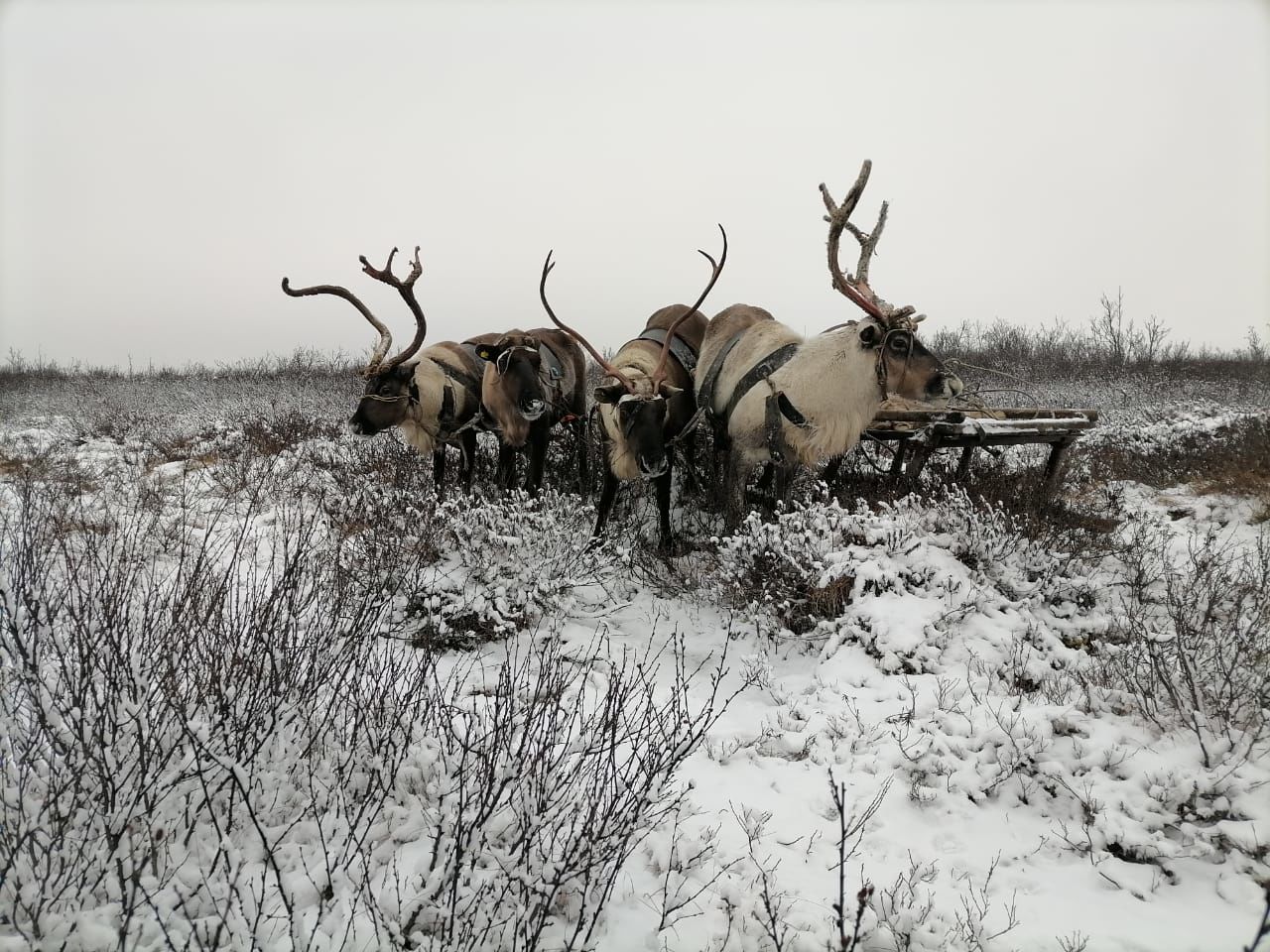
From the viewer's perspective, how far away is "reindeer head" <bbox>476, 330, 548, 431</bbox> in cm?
578

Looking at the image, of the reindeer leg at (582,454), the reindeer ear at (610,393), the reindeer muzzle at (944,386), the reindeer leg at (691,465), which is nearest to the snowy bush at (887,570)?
the reindeer muzzle at (944,386)

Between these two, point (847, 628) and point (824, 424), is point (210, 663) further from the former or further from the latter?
point (824, 424)

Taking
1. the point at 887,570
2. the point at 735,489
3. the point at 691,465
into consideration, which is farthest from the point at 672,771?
the point at 691,465

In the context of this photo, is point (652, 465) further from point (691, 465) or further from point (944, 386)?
point (944, 386)

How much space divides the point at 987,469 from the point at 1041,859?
5140 millimetres

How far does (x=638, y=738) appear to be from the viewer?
2328mm

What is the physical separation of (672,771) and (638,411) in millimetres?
3307

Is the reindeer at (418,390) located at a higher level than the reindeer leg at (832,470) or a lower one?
higher

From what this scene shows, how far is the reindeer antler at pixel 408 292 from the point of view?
18.6 ft

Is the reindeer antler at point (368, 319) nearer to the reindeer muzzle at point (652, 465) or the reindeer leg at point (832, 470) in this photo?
the reindeer muzzle at point (652, 465)

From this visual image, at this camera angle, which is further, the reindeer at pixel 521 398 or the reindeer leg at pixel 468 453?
the reindeer leg at pixel 468 453

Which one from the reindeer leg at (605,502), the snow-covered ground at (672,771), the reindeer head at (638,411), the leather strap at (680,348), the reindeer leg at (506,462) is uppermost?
the leather strap at (680,348)

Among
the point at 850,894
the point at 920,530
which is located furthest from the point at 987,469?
the point at 850,894

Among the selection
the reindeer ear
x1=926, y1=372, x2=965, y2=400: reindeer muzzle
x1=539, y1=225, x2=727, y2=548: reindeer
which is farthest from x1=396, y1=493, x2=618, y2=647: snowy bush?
x1=926, y1=372, x2=965, y2=400: reindeer muzzle
